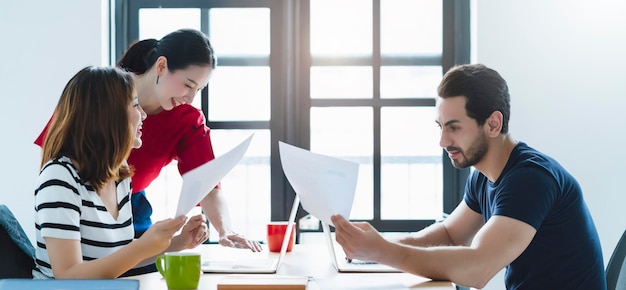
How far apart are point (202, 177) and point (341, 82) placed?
1.93 m

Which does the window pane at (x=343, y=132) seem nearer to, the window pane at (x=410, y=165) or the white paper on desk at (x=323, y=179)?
the window pane at (x=410, y=165)

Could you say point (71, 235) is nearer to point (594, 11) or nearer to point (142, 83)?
point (142, 83)

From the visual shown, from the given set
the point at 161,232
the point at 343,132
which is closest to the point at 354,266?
the point at 161,232

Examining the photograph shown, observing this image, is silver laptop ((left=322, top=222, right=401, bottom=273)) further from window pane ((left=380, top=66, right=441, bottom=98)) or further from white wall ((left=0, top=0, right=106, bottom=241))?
white wall ((left=0, top=0, right=106, bottom=241))

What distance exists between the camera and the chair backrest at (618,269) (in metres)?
1.62

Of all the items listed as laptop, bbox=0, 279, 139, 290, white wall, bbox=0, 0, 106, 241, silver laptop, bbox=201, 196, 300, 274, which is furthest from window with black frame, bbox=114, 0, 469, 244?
laptop, bbox=0, 279, 139, 290

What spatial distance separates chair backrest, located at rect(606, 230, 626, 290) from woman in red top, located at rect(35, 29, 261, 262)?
0.99 meters

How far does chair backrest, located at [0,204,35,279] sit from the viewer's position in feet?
4.80

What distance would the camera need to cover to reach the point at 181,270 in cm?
145

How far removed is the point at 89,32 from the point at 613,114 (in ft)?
7.87

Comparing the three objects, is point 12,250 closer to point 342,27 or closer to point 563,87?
point 342,27

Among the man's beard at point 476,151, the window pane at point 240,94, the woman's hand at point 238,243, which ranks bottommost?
the woman's hand at point 238,243

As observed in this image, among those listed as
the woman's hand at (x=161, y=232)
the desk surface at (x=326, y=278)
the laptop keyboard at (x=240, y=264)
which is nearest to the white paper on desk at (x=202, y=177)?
the woman's hand at (x=161, y=232)

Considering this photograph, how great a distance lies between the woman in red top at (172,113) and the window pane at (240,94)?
862mm
